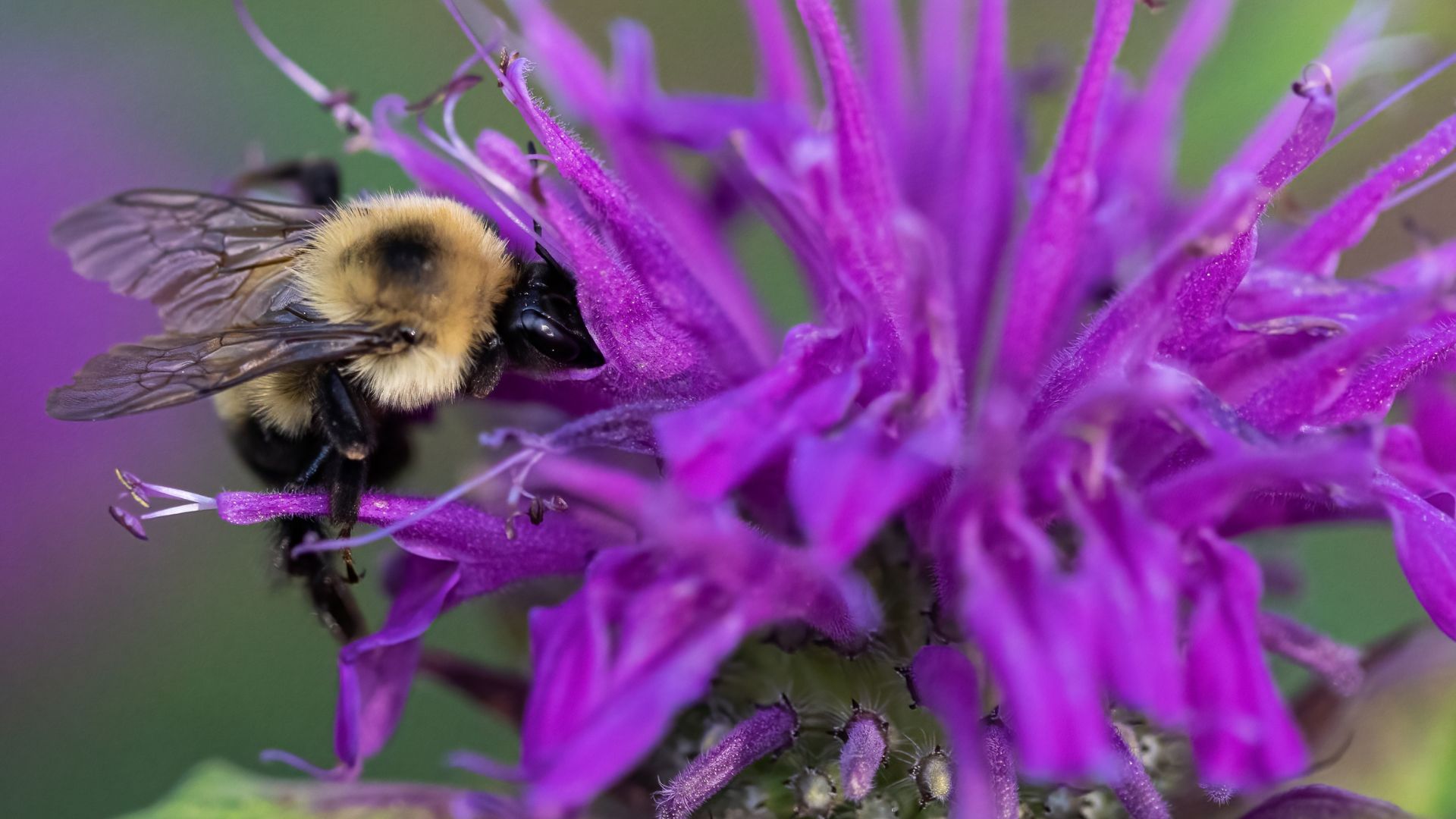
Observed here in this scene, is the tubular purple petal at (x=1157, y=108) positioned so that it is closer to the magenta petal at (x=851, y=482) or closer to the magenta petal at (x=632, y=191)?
the magenta petal at (x=632, y=191)

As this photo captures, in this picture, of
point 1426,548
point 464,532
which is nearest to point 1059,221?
point 1426,548

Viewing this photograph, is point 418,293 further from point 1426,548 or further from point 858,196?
point 1426,548

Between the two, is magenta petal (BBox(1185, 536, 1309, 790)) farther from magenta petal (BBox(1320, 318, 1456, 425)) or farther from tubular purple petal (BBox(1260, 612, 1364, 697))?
tubular purple petal (BBox(1260, 612, 1364, 697))

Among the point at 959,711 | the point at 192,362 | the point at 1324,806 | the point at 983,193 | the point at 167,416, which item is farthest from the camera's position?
the point at 167,416

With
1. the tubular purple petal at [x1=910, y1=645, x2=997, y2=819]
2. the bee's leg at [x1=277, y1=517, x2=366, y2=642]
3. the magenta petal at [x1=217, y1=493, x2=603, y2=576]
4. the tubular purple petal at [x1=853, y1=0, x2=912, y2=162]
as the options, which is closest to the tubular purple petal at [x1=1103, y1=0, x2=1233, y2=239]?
the tubular purple petal at [x1=853, y1=0, x2=912, y2=162]

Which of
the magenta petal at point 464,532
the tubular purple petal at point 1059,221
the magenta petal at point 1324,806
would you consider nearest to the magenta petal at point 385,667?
the magenta petal at point 464,532
